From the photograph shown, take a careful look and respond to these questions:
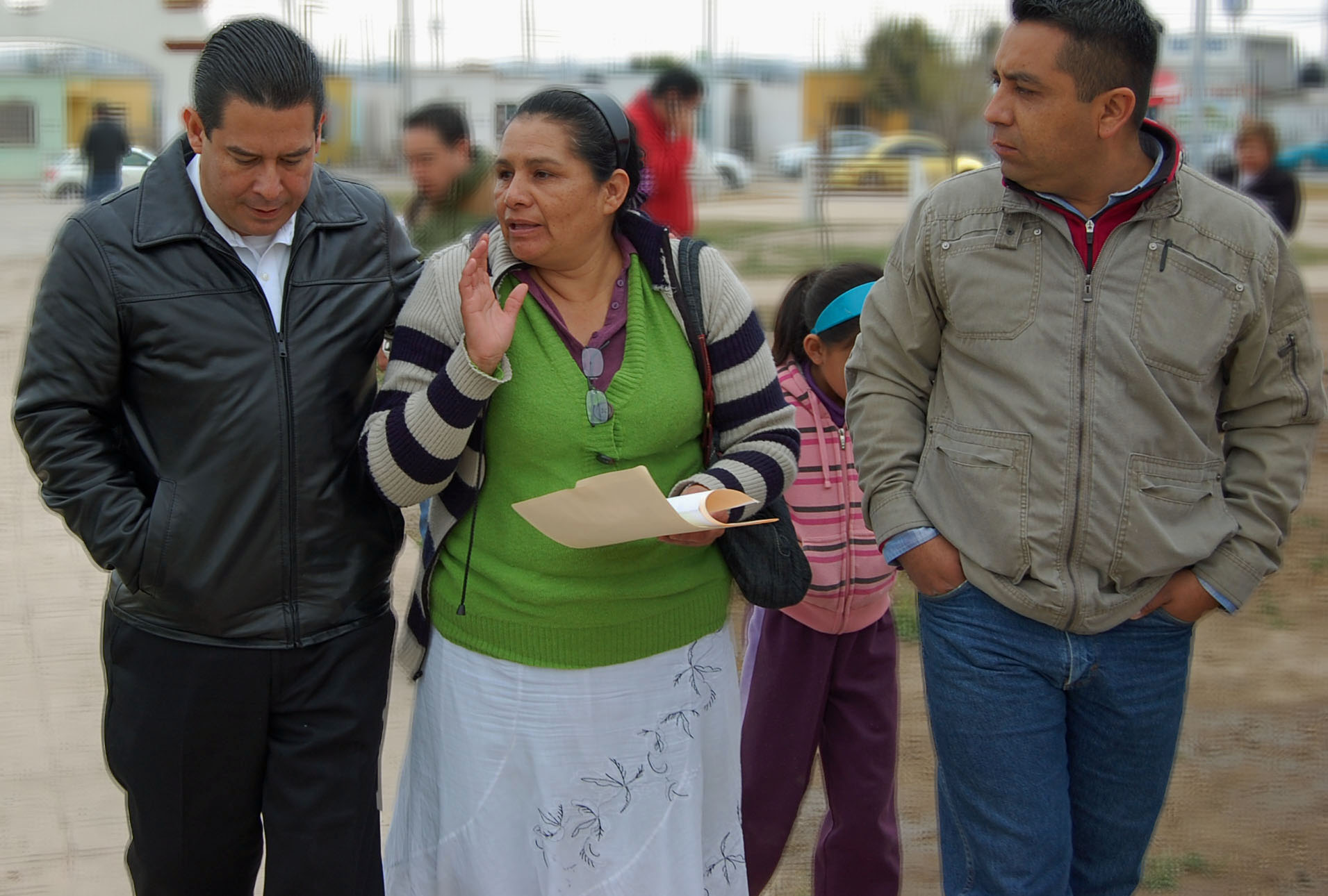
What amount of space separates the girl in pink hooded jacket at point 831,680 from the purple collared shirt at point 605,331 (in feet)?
2.36

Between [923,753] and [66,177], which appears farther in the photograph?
[66,177]

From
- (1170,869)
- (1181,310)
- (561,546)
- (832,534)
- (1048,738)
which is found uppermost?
(1181,310)

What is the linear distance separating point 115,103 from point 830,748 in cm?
763

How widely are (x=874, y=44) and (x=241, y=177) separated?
14.5 feet

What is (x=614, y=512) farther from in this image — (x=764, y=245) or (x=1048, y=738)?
(x=764, y=245)

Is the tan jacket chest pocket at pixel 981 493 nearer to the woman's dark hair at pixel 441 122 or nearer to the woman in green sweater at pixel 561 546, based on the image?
the woman in green sweater at pixel 561 546

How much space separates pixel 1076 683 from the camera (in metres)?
2.44

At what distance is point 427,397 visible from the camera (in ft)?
7.82

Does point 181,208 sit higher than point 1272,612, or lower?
higher

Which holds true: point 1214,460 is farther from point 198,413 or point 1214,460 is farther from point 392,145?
point 392,145

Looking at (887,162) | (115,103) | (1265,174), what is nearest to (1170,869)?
(887,162)

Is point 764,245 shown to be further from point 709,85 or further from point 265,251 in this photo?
point 265,251

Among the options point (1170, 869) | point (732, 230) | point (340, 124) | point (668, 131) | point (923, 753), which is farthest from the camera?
point (732, 230)

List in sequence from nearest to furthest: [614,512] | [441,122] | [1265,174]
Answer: [614,512], [441,122], [1265,174]
